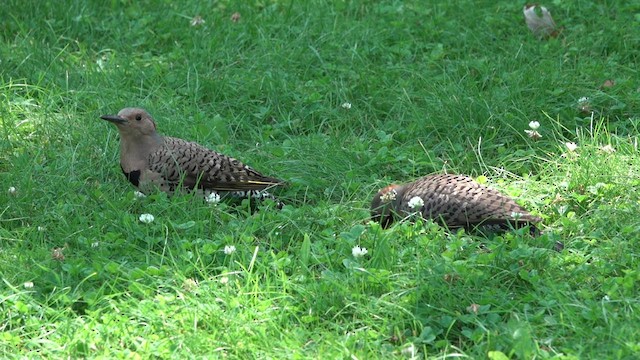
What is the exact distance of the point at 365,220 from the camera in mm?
5777

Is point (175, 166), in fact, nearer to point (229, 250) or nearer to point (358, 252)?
point (229, 250)

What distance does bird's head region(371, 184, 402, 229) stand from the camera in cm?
565

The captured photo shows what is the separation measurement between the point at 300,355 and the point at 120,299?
0.94m

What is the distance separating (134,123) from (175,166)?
1.21ft

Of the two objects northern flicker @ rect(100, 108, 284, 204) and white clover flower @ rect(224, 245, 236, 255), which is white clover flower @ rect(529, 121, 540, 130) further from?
white clover flower @ rect(224, 245, 236, 255)

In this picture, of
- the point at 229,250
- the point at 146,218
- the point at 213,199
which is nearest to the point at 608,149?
the point at 213,199

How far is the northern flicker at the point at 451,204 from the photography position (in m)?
5.44

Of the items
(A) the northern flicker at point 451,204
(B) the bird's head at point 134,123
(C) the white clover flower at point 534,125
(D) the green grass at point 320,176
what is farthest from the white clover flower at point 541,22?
(B) the bird's head at point 134,123

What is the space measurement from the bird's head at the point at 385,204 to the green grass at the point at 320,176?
0.29 ft

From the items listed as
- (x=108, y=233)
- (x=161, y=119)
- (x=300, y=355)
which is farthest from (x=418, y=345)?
(x=161, y=119)

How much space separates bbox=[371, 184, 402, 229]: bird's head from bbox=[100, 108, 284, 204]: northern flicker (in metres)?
0.62

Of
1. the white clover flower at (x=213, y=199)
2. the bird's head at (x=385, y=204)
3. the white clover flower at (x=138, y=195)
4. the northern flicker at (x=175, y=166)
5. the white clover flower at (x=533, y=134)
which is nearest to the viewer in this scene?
the bird's head at (x=385, y=204)

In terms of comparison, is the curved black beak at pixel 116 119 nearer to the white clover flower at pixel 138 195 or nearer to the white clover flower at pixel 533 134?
the white clover flower at pixel 138 195

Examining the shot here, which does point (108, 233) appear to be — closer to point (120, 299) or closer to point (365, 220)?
point (120, 299)
